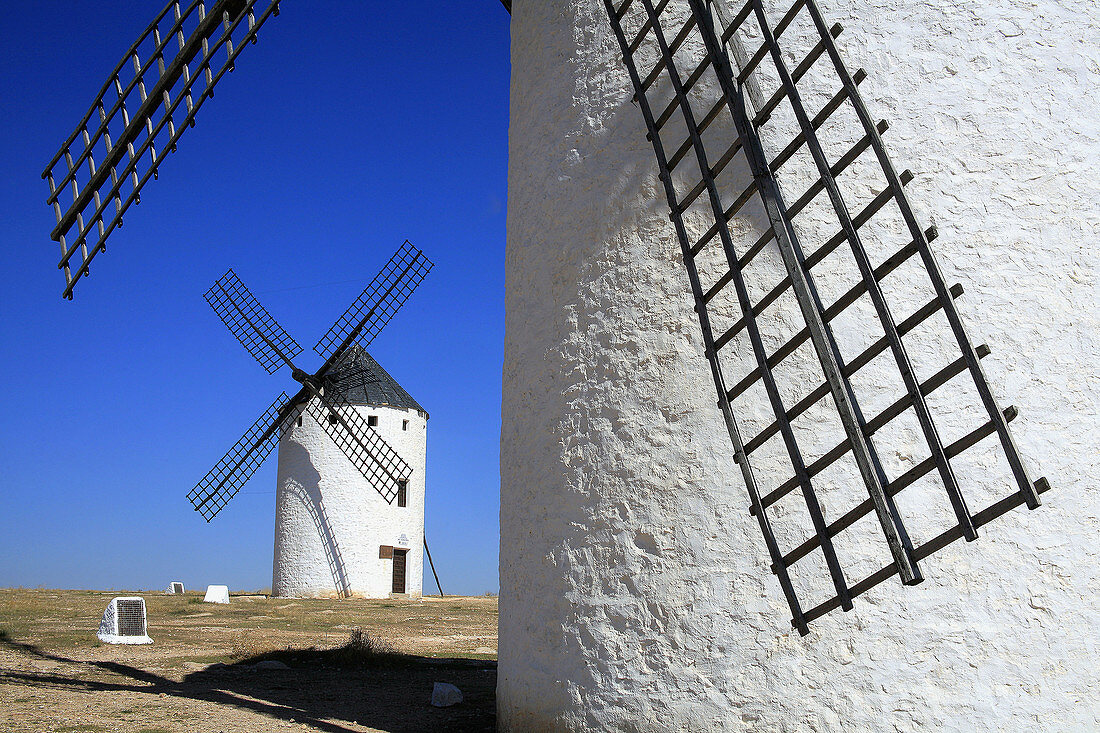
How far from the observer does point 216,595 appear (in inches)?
643

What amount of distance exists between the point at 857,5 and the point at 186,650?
28.0 feet

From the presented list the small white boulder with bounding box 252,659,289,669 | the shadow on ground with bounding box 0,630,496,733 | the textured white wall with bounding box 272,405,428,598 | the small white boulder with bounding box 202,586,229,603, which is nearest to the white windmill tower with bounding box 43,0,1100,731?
the shadow on ground with bounding box 0,630,496,733

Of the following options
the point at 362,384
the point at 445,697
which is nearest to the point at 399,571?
the point at 362,384

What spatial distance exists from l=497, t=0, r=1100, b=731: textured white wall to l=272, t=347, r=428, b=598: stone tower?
48.9 ft

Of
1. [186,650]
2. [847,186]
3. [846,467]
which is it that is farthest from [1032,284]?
[186,650]

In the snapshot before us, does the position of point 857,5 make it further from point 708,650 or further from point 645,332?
point 708,650

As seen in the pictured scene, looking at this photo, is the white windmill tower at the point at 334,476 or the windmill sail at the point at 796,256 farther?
the white windmill tower at the point at 334,476

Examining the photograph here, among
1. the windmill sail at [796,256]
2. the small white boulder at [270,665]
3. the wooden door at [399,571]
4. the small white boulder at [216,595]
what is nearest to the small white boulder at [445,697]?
the small white boulder at [270,665]

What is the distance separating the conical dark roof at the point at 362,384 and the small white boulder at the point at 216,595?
4.74 m

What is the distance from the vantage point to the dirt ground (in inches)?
195

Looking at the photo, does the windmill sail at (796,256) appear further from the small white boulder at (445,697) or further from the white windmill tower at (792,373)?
the small white boulder at (445,697)

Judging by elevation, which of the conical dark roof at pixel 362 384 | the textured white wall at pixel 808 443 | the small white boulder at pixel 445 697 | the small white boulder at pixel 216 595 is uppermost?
the conical dark roof at pixel 362 384

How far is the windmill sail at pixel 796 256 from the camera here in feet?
9.22

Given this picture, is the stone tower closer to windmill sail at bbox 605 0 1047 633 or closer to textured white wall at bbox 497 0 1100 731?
textured white wall at bbox 497 0 1100 731
